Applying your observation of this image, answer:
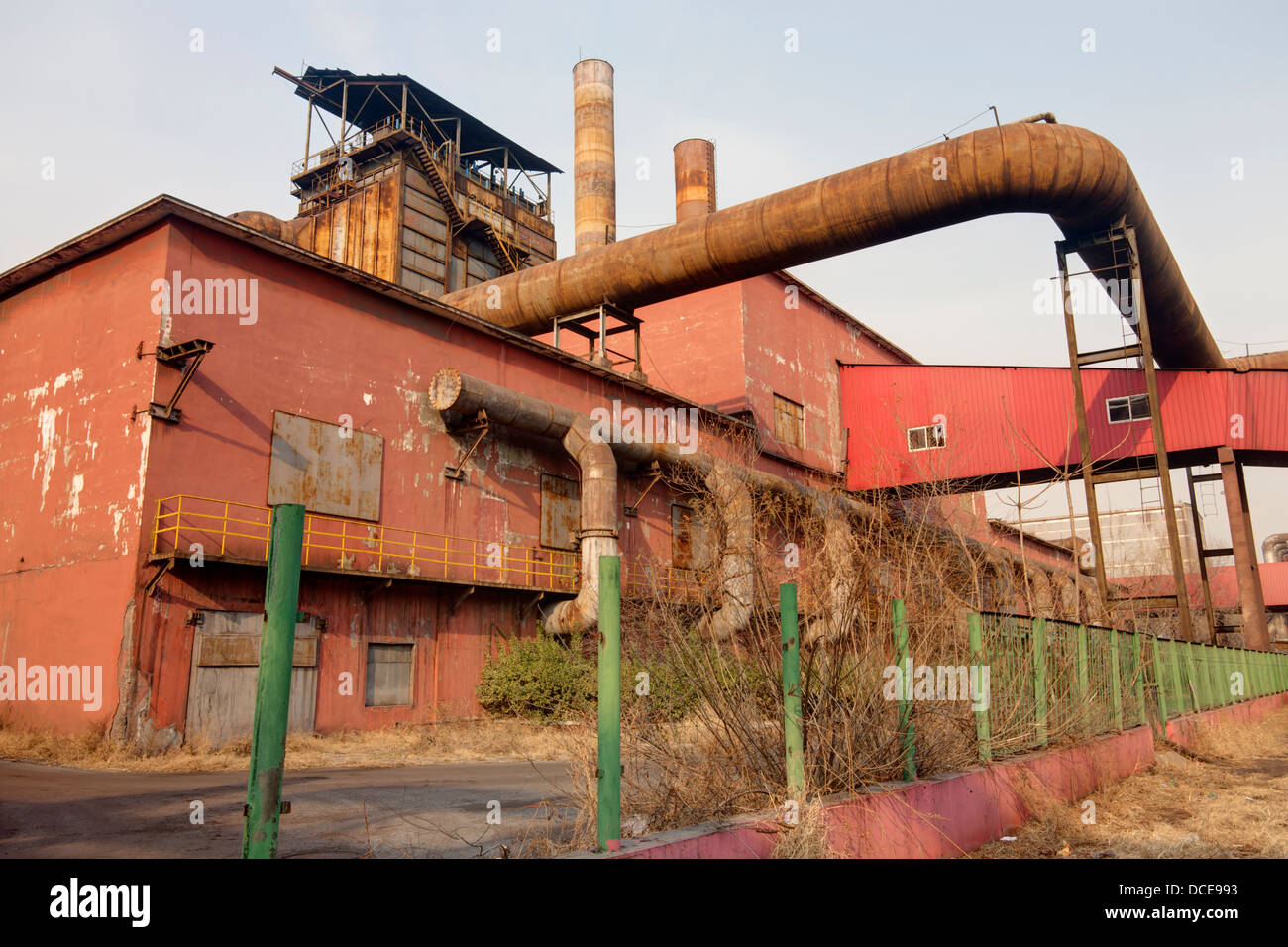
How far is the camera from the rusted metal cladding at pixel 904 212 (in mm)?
14516

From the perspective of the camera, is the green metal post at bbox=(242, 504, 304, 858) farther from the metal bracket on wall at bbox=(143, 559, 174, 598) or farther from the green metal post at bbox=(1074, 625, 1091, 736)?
the metal bracket on wall at bbox=(143, 559, 174, 598)

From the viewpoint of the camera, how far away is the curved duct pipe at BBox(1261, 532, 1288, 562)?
54250 mm

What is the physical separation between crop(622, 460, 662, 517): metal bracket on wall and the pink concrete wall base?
11296 mm

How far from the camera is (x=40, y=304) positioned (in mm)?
14742

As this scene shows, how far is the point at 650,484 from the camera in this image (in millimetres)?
19453

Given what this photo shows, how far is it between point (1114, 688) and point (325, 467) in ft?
36.5

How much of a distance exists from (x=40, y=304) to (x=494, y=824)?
13731 mm

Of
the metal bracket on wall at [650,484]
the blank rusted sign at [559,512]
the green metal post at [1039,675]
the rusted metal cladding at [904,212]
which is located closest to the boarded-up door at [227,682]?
the blank rusted sign at [559,512]

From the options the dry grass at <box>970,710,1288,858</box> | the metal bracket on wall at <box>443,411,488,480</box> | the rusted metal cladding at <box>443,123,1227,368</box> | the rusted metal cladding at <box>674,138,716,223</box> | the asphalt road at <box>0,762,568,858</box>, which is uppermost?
the rusted metal cladding at <box>674,138,716,223</box>

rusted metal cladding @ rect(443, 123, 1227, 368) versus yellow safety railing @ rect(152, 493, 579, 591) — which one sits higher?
rusted metal cladding @ rect(443, 123, 1227, 368)

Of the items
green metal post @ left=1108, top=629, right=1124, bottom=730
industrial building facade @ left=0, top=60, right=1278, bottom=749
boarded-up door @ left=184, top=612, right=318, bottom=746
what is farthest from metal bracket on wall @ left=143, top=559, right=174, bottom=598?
green metal post @ left=1108, top=629, right=1124, bottom=730

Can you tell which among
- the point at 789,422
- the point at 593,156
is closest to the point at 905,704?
the point at 789,422

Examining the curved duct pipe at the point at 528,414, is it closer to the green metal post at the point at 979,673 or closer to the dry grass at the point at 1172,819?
the dry grass at the point at 1172,819
